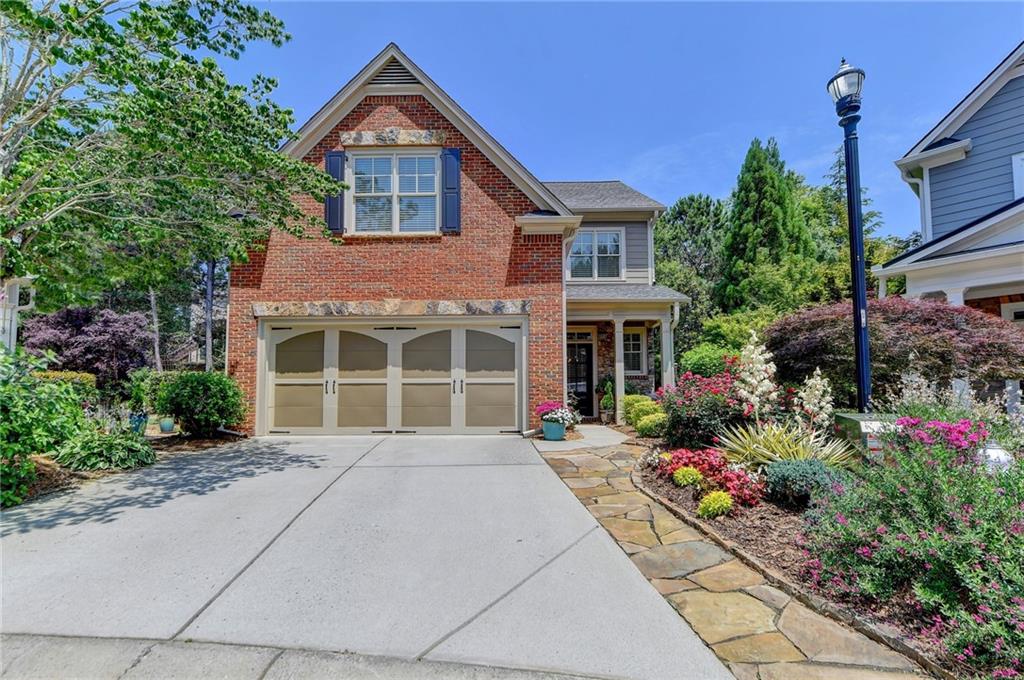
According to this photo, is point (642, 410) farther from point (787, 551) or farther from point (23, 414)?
point (23, 414)

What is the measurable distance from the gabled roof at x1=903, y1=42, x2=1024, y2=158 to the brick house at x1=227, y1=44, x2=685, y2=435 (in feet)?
28.2

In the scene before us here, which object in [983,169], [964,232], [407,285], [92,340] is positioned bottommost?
[92,340]

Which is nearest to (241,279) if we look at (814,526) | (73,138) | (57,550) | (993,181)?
(73,138)

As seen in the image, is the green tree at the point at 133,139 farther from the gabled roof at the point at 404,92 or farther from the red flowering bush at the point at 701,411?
the red flowering bush at the point at 701,411

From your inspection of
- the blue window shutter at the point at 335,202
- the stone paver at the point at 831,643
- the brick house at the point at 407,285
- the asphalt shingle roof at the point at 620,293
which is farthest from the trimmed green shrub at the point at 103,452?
the asphalt shingle roof at the point at 620,293

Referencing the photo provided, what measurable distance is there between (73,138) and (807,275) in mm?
18476

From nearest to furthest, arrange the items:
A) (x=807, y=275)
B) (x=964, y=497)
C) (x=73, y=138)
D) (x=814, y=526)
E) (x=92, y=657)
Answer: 1. (x=92, y=657)
2. (x=964, y=497)
3. (x=814, y=526)
4. (x=73, y=138)
5. (x=807, y=275)

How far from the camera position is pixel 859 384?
539cm

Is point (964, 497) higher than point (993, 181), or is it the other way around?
point (993, 181)

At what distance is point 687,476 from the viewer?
5004 millimetres

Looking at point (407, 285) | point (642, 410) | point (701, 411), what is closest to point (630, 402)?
point (642, 410)

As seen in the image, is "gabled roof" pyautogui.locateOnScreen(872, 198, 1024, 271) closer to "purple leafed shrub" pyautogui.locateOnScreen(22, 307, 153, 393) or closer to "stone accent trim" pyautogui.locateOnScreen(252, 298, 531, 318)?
"stone accent trim" pyautogui.locateOnScreen(252, 298, 531, 318)

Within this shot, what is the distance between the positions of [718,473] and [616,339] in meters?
6.85

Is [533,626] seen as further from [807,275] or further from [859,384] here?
[807,275]
